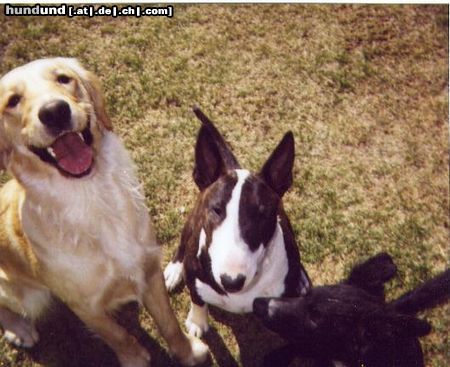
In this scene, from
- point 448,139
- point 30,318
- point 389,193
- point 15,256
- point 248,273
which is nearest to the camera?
point 248,273

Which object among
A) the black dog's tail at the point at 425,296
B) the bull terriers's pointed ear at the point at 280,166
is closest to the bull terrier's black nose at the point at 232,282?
the bull terriers's pointed ear at the point at 280,166

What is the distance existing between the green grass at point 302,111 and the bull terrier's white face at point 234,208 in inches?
53.2

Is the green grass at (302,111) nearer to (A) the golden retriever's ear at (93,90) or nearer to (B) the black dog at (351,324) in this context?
(B) the black dog at (351,324)

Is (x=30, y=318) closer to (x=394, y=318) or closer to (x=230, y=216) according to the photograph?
(x=230, y=216)

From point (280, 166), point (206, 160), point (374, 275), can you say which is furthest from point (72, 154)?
point (374, 275)

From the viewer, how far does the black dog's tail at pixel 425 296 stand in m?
3.57

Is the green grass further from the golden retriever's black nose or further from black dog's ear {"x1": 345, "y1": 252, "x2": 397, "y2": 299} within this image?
the golden retriever's black nose

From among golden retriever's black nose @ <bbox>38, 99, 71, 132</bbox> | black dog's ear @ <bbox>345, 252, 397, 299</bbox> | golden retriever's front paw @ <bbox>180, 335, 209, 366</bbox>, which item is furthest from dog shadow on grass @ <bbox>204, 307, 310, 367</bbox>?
golden retriever's black nose @ <bbox>38, 99, 71, 132</bbox>

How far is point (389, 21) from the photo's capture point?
6121 millimetres

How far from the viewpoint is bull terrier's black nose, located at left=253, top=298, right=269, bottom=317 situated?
3.37m

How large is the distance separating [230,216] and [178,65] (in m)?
3.17

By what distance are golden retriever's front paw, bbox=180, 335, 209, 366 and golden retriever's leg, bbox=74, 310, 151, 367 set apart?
1.12 ft

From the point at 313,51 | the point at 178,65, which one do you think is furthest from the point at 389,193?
the point at 178,65

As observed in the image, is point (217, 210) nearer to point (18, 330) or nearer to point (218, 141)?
point (218, 141)
